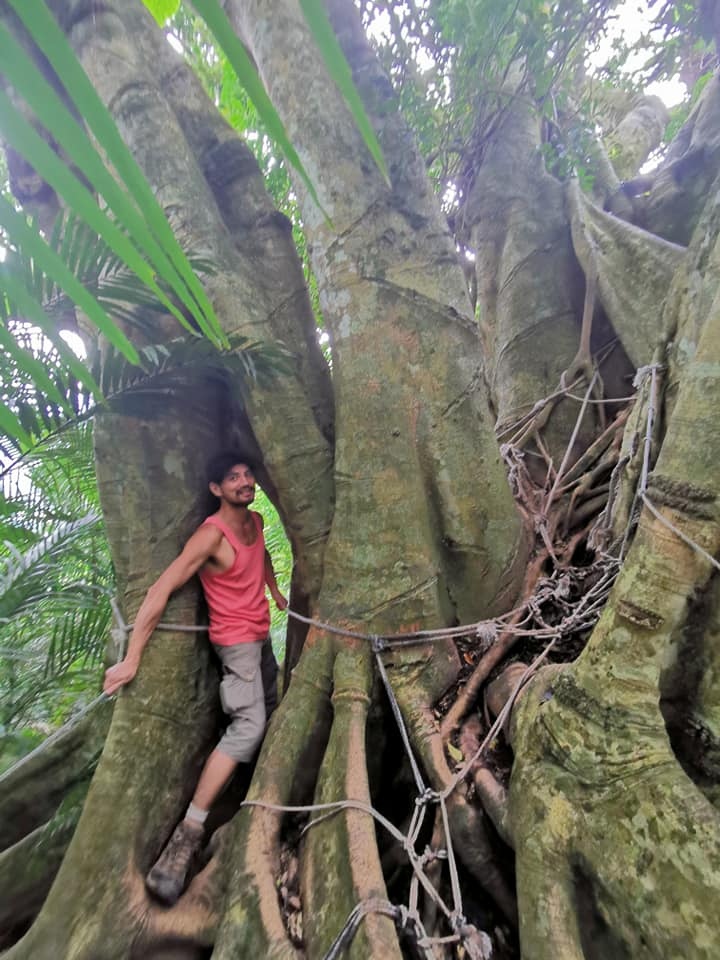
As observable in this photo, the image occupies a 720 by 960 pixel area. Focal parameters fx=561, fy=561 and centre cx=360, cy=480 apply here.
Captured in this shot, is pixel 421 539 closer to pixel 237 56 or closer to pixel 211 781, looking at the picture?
pixel 211 781

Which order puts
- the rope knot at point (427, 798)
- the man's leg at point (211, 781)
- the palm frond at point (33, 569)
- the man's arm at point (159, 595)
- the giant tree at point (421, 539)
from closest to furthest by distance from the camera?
the giant tree at point (421, 539), the rope knot at point (427, 798), the man's leg at point (211, 781), the man's arm at point (159, 595), the palm frond at point (33, 569)

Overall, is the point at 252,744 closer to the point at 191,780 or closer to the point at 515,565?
the point at 191,780

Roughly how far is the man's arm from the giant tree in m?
0.08

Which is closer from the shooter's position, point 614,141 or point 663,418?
point 663,418

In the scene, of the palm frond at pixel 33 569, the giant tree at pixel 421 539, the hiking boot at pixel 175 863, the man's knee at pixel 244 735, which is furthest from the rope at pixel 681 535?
the palm frond at pixel 33 569

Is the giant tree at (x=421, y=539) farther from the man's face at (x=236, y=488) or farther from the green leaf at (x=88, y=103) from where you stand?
the green leaf at (x=88, y=103)

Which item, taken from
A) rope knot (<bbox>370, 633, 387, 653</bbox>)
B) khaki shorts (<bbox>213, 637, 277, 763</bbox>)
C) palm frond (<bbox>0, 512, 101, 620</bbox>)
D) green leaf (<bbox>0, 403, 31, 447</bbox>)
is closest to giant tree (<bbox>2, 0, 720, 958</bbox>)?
rope knot (<bbox>370, 633, 387, 653</bbox>)

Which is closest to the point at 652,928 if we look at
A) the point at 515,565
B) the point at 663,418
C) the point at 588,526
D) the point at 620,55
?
the point at 515,565

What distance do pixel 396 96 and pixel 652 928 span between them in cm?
312

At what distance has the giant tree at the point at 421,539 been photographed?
4.86ft

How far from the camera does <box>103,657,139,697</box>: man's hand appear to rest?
207cm

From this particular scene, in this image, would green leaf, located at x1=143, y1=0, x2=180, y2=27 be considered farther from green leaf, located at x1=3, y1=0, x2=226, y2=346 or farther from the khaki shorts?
green leaf, located at x1=3, y1=0, x2=226, y2=346

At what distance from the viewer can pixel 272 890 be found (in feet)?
5.32

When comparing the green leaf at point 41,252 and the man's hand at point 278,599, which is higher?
the green leaf at point 41,252
